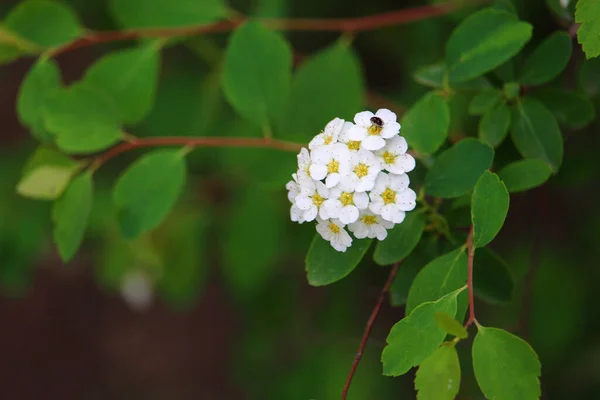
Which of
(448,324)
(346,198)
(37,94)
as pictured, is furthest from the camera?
(37,94)

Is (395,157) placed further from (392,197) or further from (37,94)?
(37,94)

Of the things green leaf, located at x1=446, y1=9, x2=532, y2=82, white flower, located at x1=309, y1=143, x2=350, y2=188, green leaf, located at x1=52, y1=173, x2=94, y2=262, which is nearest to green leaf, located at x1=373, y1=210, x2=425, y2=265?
white flower, located at x1=309, y1=143, x2=350, y2=188

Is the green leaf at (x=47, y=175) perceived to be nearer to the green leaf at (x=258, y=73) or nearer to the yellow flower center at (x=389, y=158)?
the green leaf at (x=258, y=73)

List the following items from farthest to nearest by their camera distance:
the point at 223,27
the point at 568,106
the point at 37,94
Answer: the point at 223,27, the point at 37,94, the point at 568,106

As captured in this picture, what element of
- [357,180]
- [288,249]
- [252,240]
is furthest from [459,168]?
[288,249]

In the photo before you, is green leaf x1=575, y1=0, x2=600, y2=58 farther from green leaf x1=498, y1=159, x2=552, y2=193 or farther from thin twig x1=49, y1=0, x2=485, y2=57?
thin twig x1=49, y1=0, x2=485, y2=57

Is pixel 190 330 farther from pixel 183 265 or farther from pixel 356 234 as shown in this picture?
pixel 356 234

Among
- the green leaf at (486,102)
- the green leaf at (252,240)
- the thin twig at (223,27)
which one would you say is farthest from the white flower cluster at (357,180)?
the green leaf at (252,240)
